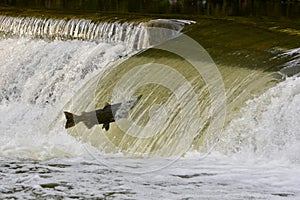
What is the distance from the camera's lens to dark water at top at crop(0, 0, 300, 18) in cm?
1384

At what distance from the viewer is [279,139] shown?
18.4 ft

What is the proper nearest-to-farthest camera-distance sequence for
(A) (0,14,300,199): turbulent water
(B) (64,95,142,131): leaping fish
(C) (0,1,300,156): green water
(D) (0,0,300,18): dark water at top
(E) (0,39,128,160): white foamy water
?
(A) (0,14,300,199): turbulent water, (C) (0,1,300,156): green water, (B) (64,95,142,131): leaping fish, (E) (0,39,128,160): white foamy water, (D) (0,0,300,18): dark water at top

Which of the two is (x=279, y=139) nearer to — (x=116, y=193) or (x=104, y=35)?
(x=116, y=193)

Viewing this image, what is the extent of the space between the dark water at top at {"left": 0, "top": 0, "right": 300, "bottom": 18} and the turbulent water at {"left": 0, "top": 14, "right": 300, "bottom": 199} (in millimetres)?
5003

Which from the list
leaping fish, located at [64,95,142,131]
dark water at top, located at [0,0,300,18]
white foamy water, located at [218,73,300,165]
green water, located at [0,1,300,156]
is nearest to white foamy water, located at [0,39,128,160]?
leaping fish, located at [64,95,142,131]

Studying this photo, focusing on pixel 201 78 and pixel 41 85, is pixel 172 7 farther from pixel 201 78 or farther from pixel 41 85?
pixel 201 78

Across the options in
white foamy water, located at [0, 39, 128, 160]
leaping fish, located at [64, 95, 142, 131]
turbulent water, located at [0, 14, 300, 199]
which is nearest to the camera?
turbulent water, located at [0, 14, 300, 199]

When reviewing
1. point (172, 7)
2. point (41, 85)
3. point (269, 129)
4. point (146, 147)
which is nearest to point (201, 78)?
point (146, 147)

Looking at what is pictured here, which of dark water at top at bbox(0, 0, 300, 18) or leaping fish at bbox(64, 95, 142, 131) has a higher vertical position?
dark water at top at bbox(0, 0, 300, 18)

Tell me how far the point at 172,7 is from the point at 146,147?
10.3 metres

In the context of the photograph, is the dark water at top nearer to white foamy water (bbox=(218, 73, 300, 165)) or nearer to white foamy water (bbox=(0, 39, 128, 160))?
white foamy water (bbox=(0, 39, 128, 160))

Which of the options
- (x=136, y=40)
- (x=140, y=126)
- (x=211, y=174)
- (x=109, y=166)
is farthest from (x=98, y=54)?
(x=211, y=174)

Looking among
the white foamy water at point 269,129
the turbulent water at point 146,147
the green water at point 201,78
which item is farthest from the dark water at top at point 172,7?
the white foamy water at point 269,129

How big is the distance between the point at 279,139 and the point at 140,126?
142 centimetres
